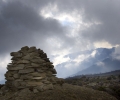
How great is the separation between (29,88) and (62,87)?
3635 millimetres

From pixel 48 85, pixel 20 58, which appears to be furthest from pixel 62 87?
pixel 20 58

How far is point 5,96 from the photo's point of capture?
2156 cm

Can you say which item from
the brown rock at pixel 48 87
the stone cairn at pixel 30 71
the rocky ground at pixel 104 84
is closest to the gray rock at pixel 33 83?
the stone cairn at pixel 30 71

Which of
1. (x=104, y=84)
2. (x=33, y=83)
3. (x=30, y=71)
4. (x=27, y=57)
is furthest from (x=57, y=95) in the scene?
(x=104, y=84)

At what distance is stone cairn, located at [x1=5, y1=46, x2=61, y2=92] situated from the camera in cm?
2098

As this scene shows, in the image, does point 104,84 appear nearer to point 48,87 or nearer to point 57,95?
point 48,87

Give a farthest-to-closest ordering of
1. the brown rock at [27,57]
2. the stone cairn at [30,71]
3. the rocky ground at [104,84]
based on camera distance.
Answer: the rocky ground at [104,84]
the brown rock at [27,57]
the stone cairn at [30,71]

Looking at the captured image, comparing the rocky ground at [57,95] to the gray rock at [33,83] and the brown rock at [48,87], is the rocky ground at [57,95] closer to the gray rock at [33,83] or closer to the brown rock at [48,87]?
the brown rock at [48,87]

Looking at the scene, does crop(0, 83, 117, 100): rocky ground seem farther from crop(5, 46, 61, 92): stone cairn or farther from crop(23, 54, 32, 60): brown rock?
crop(23, 54, 32, 60): brown rock

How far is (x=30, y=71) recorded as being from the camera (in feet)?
69.6

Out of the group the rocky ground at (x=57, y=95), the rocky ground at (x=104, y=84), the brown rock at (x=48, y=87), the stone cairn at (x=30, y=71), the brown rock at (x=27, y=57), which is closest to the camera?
Answer: the rocky ground at (x=57, y=95)

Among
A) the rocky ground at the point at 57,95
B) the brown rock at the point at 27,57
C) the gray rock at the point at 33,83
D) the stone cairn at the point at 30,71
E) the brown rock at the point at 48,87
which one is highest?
the brown rock at the point at 27,57

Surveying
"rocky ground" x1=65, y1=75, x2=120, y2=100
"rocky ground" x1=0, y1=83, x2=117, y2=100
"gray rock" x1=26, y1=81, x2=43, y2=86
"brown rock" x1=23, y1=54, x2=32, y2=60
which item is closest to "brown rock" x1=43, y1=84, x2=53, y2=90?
"rocky ground" x1=0, y1=83, x2=117, y2=100

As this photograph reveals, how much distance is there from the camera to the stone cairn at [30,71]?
2098 cm
